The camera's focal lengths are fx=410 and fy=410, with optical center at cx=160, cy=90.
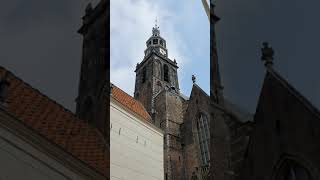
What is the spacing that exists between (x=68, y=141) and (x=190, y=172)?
3.23 m

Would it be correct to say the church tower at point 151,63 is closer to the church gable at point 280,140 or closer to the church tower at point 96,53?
the church tower at point 96,53

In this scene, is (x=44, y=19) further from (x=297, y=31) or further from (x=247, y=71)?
(x=297, y=31)

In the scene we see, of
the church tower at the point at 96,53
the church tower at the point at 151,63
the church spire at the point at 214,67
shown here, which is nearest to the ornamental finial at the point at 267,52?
the church tower at the point at 151,63

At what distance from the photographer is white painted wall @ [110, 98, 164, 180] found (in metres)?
1.14

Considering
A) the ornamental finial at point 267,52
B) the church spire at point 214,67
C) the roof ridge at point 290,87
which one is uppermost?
the roof ridge at point 290,87

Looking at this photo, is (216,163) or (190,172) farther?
(190,172)

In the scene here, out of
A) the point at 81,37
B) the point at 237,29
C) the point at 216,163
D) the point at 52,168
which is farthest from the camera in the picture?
the point at 52,168

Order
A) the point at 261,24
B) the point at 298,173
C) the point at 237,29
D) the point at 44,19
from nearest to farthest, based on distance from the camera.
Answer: the point at 44,19 → the point at 237,29 → the point at 261,24 → the point at 298,173

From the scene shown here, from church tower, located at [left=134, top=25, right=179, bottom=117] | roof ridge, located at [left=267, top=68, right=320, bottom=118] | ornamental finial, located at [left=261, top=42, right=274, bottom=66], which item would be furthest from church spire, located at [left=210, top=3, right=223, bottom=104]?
roof ridge, located at [left=267, top=68, right=320, bottom=118]

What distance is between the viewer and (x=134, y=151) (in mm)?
1263

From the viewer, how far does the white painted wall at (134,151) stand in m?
1.14

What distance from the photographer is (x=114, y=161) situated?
1170 millimetres

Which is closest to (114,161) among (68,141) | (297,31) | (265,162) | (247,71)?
(247,71)

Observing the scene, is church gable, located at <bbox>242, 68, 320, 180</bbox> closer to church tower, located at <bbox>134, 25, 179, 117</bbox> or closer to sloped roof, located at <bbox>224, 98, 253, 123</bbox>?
sloped roof, located at <bbox>224, 98, 253, 123</bbox>
